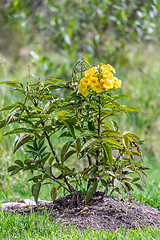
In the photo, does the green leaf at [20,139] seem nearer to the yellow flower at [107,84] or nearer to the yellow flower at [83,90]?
the yellow flower at [83,90]

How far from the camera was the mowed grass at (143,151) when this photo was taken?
169cm

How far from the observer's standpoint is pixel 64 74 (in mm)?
5039

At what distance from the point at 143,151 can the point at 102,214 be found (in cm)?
348

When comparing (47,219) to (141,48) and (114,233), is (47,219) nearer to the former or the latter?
(114,233)

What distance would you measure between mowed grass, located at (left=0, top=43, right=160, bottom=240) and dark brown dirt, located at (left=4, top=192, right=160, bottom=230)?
97 mm

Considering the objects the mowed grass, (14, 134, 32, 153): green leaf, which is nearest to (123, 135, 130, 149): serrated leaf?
the mowed grass

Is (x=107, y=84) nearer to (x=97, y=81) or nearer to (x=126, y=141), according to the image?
(x=97, y=81)

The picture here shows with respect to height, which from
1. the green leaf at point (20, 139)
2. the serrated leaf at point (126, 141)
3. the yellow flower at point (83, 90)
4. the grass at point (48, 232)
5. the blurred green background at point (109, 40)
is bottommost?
the grass at point (48, 232)

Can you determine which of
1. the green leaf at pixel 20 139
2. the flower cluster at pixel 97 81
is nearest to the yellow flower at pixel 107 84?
the flower cluster at pixel 97 81

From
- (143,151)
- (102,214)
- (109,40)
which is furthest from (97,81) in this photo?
(109,40)

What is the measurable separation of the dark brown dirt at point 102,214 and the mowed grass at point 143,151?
0.10m

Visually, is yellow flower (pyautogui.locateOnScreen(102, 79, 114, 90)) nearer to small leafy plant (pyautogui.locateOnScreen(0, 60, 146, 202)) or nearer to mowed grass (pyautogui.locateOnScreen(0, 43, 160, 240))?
small leafy plant (pyautogui.locateOnScreen(0, 60, 146, 202))

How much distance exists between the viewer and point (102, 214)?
1904 millimetres

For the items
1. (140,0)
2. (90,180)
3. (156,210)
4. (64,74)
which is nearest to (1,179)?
(90,180)
